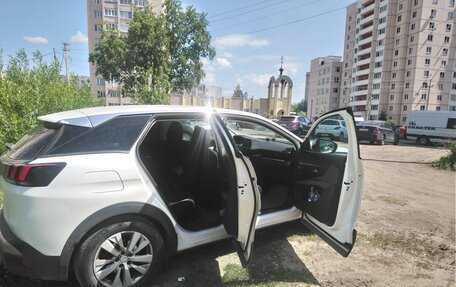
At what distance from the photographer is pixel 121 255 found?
8.55 feet

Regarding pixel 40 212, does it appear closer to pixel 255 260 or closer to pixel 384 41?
pixel 255 260

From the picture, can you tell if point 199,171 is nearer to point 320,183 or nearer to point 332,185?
point 320,183

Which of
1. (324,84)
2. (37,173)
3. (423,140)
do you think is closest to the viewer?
(37,173)

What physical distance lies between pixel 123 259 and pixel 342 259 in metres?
2.44

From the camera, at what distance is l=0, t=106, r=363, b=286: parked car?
7.65 ft

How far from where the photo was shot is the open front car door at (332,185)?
301cm

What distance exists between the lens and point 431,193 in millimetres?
6738

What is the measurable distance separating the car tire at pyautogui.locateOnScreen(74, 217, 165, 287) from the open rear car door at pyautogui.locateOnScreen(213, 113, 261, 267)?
0.74 meters

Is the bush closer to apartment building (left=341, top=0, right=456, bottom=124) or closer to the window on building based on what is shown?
apartment building (left=341, top=0, right=456, bottom=124)

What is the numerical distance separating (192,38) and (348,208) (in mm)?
37608

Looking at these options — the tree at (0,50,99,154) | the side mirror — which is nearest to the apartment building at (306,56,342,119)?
the tree at (0,50,99,154)

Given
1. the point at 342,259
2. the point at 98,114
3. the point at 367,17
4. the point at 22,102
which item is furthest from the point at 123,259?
the point at 367,17

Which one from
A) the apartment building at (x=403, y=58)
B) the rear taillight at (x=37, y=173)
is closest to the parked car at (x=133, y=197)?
the rear taillight at (x=37, y=173)

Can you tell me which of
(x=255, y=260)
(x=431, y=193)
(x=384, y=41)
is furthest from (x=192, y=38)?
(x=384, y=41)
